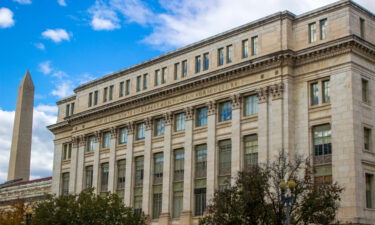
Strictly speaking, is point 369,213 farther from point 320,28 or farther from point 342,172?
point 320,28

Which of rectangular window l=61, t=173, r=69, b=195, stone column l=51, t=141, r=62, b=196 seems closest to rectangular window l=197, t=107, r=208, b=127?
rectangular window l=61, t=173, r=69, b=195

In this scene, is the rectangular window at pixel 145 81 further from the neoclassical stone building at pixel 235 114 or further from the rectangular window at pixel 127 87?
the rectangular window at pixel 127 87

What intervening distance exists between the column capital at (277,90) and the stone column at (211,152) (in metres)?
7.01

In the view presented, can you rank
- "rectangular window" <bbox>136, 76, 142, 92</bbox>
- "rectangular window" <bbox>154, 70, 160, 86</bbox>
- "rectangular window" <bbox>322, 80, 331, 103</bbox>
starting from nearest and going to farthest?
"rectangular window" <bbox>322, 80, 331, 103</bbox>, "rectangular window" <bbox>154, 70, 160, 86</bbox>, "rectangular window" <bbox>136, 76, 142, 92</bbox>

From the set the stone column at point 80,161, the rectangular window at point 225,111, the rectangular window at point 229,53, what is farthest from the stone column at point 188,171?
the stone column at point 80,161

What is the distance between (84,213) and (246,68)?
738 inches

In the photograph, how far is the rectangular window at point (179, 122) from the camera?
64125mm

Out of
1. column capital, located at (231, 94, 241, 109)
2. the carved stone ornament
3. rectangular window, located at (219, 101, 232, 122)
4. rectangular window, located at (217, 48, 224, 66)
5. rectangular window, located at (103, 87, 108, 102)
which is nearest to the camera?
column capital, located at (231, 94, 241, 109)

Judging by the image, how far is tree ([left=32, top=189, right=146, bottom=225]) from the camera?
5359 cm

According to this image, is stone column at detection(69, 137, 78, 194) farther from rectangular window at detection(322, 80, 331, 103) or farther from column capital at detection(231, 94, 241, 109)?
rectangular window at detection(322, 80, 331, 103)

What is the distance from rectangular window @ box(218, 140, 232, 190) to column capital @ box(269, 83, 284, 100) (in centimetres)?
636

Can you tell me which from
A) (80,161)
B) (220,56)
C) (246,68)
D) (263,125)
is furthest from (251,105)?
(80,161)

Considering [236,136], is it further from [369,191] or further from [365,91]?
[369,191]

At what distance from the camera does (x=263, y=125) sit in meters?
55.5
